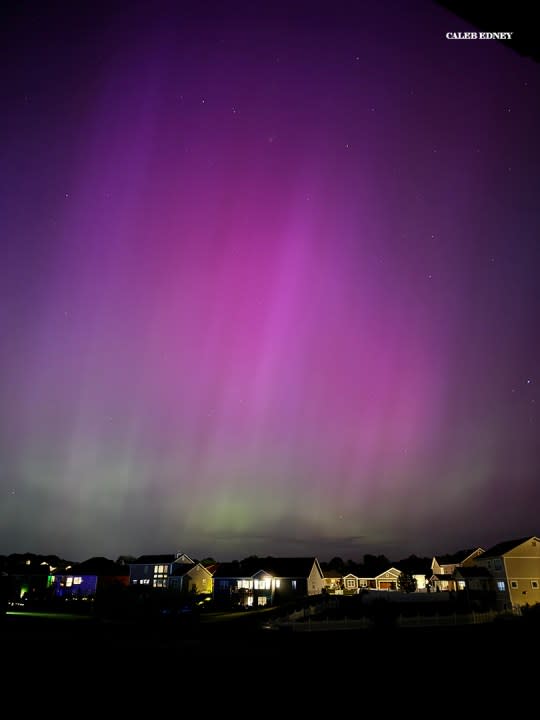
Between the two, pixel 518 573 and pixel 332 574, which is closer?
pixel 518 573

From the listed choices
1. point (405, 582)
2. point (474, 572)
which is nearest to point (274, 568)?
point (405, 582)

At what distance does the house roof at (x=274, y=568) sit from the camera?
81.8 meters

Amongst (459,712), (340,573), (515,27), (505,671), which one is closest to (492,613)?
(505,671)

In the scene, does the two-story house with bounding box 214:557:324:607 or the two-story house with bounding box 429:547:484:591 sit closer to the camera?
the two-story house with bounding box 214:557:324:607

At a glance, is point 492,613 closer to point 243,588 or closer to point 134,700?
point 243,588

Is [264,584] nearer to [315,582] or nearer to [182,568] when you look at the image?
[315,582]

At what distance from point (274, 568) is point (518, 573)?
136 feet

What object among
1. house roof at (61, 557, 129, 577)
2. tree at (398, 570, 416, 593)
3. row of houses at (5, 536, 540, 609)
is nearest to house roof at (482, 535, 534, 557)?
row of houses at (5, 536, 540, 609)

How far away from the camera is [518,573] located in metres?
71.1

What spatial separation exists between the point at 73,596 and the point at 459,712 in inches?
3678

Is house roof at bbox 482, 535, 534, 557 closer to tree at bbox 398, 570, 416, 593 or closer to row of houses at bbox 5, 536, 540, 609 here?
row of houses at bbox 5, 536, 540, 609

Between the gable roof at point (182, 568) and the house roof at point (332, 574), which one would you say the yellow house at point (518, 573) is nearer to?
the house roof at point (332, 574)

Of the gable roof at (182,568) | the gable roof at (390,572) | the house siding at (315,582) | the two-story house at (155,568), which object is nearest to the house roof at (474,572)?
the house siding at (315,582)

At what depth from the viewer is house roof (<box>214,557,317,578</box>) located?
268 feet
